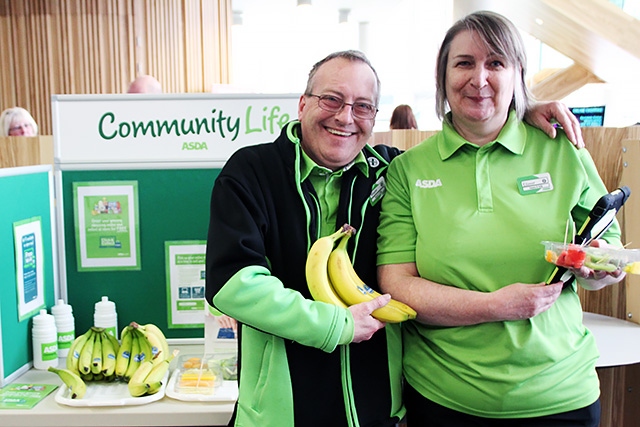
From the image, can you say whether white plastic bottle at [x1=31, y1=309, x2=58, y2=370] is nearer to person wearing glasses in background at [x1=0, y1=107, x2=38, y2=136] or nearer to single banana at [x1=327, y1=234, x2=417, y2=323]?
single banana at [x1=327, y1=234, x2=417, y2=323]

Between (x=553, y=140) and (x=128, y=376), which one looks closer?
(x=553, y=140)

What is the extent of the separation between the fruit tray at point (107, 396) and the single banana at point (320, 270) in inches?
24.4

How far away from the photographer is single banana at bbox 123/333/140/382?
1.77 meters

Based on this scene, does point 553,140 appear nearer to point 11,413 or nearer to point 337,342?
point 337,342

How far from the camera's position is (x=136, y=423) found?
1.62 meters

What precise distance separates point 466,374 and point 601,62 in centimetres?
806

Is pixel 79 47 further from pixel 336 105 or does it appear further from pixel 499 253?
pixel 499 253

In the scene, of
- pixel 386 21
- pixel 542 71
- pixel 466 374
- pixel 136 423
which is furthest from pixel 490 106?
pixel 386 21

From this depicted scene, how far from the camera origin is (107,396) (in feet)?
5.48

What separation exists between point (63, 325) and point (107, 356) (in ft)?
1.01

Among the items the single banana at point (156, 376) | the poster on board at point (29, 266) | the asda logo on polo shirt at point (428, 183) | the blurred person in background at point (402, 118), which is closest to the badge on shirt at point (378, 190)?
the asda logo on polo shirt at point (428, 183)

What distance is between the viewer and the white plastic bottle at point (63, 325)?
1.97 m

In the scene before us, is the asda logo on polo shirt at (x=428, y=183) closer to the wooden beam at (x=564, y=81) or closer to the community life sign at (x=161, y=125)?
the community life sign at (x=161, y=125)

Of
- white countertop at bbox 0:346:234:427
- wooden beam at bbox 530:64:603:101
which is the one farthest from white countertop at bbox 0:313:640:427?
wooden beam at bbox 530:64:603:101
